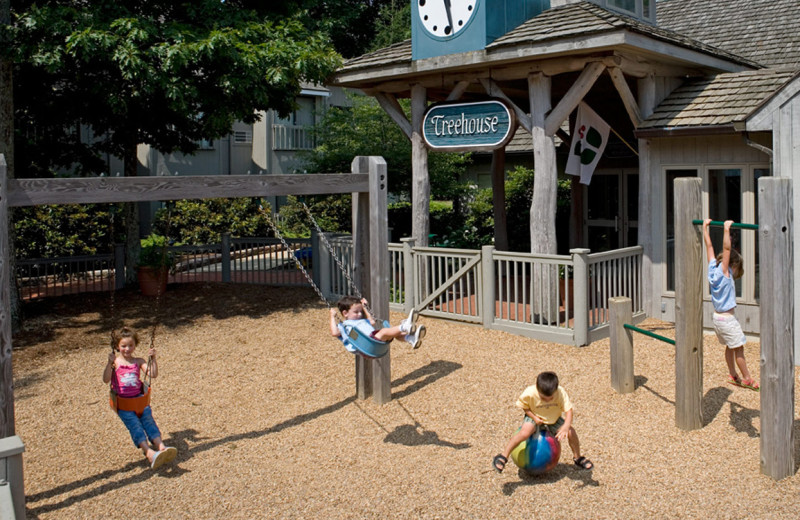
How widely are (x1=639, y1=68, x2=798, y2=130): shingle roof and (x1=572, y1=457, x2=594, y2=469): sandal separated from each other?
5.47m

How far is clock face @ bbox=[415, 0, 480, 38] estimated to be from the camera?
11.7 metres

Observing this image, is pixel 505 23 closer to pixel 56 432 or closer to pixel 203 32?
pixel 203 32

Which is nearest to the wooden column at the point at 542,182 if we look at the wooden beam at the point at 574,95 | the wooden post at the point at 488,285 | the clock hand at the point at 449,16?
the wooden beam at the point at 574,95

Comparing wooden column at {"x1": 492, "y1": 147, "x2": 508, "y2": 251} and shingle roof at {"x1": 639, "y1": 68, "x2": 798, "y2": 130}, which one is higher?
shingle roof at {"x1": 639, "y1": 68, "x2": 798, "y2": 130}

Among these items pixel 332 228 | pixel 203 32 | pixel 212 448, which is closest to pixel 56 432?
pixel 212 448

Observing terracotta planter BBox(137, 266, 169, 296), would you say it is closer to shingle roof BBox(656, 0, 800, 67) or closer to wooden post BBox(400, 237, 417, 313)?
wooden post BBox(400, 237, 417, 313)

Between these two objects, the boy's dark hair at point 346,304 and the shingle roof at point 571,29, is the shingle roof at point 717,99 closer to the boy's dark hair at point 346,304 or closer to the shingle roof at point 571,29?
the shingle roof at point 571,29

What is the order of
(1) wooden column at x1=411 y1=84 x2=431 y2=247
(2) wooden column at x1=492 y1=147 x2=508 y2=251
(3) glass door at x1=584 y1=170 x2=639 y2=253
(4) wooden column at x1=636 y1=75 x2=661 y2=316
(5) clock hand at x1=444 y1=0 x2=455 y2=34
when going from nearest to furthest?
(4) wooden column at x1=636 y1=75 x2=661 y2=316, (5) clock hand at x1=444 y1=0 x2=455 y2=34, (1) wooden column at x1=411 y1=84 x2=431 y2=247, (3) glass door at x1=584 y1=170 x2=639 y2=253, (2) wooden column at x1=492 y1=147 x2=508 y2=251

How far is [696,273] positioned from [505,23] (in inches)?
236

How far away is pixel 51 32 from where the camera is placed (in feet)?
37.9

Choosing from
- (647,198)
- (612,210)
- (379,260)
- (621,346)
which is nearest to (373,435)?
(379,260)

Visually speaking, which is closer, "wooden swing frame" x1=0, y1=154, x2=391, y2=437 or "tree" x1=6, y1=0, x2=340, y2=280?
"wooden swing frame" x1=0, y1=154, x2=391, y2=437

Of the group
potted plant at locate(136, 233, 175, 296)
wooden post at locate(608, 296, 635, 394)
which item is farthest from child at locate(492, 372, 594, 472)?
potted plant at locate(136, 233, 175, 296)

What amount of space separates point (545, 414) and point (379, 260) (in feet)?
8.80
